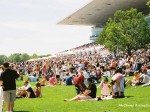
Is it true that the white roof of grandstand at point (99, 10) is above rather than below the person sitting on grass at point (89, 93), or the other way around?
above

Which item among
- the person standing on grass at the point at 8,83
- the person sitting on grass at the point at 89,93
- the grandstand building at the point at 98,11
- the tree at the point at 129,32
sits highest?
the grandstand building at the point at 98,11

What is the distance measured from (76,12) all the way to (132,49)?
29793 mm

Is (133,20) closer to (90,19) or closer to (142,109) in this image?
(142,109)

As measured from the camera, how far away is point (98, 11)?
71938mm

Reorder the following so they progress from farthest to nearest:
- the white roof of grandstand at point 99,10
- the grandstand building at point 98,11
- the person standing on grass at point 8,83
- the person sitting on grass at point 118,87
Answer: the grandstand building at point 98,11 → the white roof of grandstand at point 99,10 → the person sitting on grass at point 118,87 → the person standing on grass at point 8,83

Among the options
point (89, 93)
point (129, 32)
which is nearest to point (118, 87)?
point (89, 93)

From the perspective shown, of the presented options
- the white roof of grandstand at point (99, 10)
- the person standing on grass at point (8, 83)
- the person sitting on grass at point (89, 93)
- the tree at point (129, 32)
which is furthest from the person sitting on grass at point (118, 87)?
the white roof of grandstand at point (99, 10)

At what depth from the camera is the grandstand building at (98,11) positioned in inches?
2445

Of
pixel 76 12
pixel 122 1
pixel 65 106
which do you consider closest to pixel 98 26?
pixel 76 12

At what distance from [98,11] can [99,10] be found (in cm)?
113

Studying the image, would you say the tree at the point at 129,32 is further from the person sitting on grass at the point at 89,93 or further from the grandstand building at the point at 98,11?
the person sitting on grass at the point at 89,93

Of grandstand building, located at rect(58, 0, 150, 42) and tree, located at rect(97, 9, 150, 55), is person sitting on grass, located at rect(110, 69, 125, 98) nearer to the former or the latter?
tree, located at rect(97, 9, 150, 55)

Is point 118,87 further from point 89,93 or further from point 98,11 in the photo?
point 98,11

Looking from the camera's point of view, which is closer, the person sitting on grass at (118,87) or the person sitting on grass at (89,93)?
the person sitting on grass at (89,93)
